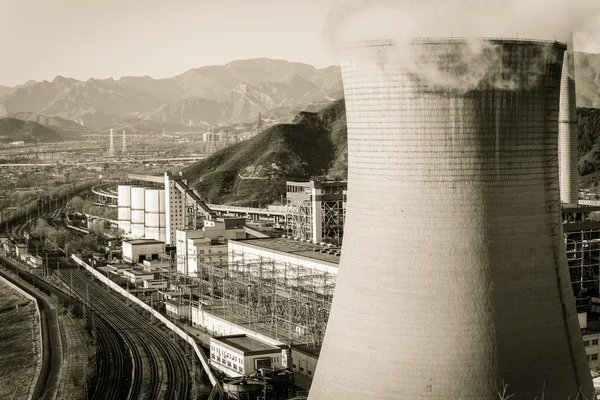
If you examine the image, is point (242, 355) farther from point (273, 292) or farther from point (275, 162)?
point (275, 162)

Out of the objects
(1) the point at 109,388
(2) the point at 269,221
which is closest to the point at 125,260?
(2) the point at 269,221

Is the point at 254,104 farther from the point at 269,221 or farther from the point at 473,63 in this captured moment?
the point at 473,63

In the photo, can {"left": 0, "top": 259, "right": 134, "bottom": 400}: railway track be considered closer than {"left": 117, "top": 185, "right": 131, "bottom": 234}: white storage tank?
Yes

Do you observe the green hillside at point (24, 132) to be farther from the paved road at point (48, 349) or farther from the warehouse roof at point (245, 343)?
the warehouse roof at point (245, 343)

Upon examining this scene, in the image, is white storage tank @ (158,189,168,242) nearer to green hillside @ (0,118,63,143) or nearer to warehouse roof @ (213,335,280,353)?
warehouse roof @ (213,335,280,353)

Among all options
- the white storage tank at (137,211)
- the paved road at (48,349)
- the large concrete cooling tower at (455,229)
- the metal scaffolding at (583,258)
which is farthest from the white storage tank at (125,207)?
the large concrete cooling tower at (455,229)

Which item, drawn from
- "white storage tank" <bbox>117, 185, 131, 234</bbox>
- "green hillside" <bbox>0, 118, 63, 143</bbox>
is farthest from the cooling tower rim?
"green hillside" <bbox>0, 118, 63, 143</bbox>
